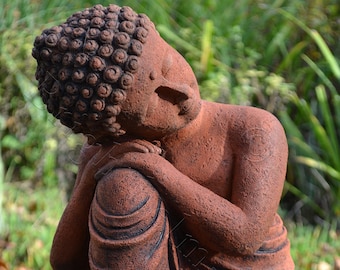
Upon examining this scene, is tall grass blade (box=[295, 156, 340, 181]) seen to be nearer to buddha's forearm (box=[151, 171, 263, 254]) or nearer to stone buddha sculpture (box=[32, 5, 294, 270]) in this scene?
stone buddha sculpture (box=[32, 5, 294, 270])

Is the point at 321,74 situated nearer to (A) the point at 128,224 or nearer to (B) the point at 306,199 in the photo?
(B) the point at 306,199

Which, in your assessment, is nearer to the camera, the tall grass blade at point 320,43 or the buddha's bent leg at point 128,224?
Answer: the buddha's bent leg at point 128,224

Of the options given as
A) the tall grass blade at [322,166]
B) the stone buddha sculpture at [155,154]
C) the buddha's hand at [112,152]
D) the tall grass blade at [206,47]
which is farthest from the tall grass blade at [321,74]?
the buddha's hand at [112,152]

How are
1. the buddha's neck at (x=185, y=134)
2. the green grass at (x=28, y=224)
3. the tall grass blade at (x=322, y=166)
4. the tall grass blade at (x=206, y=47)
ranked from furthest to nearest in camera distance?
the tall grass blade at (x=206, y=47) → the tall grass blade at (x=322, y=166) → the green grass at (x=28, y=224) → the buddha's neck at (x=185, y=134)

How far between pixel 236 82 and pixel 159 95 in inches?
104

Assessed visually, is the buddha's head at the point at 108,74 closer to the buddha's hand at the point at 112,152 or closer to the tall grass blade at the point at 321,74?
the buddha's hand at the point at 112,152

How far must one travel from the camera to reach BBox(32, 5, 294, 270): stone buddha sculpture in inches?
51.3

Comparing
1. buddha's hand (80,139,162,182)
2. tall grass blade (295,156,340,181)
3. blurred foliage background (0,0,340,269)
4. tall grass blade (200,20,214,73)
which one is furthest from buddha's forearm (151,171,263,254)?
tall grass blade (200,20,214,73)

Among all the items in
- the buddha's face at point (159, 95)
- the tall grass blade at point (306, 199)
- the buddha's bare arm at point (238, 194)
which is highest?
the buddha's face at point (159, 95)

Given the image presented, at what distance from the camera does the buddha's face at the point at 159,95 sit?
1339 mm

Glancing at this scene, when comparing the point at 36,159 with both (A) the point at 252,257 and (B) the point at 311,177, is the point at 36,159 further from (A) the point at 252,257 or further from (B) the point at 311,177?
(A) the point at 252,257

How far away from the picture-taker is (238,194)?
1.44 meters

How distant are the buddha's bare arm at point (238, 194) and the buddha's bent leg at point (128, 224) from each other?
0.14 feet

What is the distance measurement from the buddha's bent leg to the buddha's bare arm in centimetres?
4
